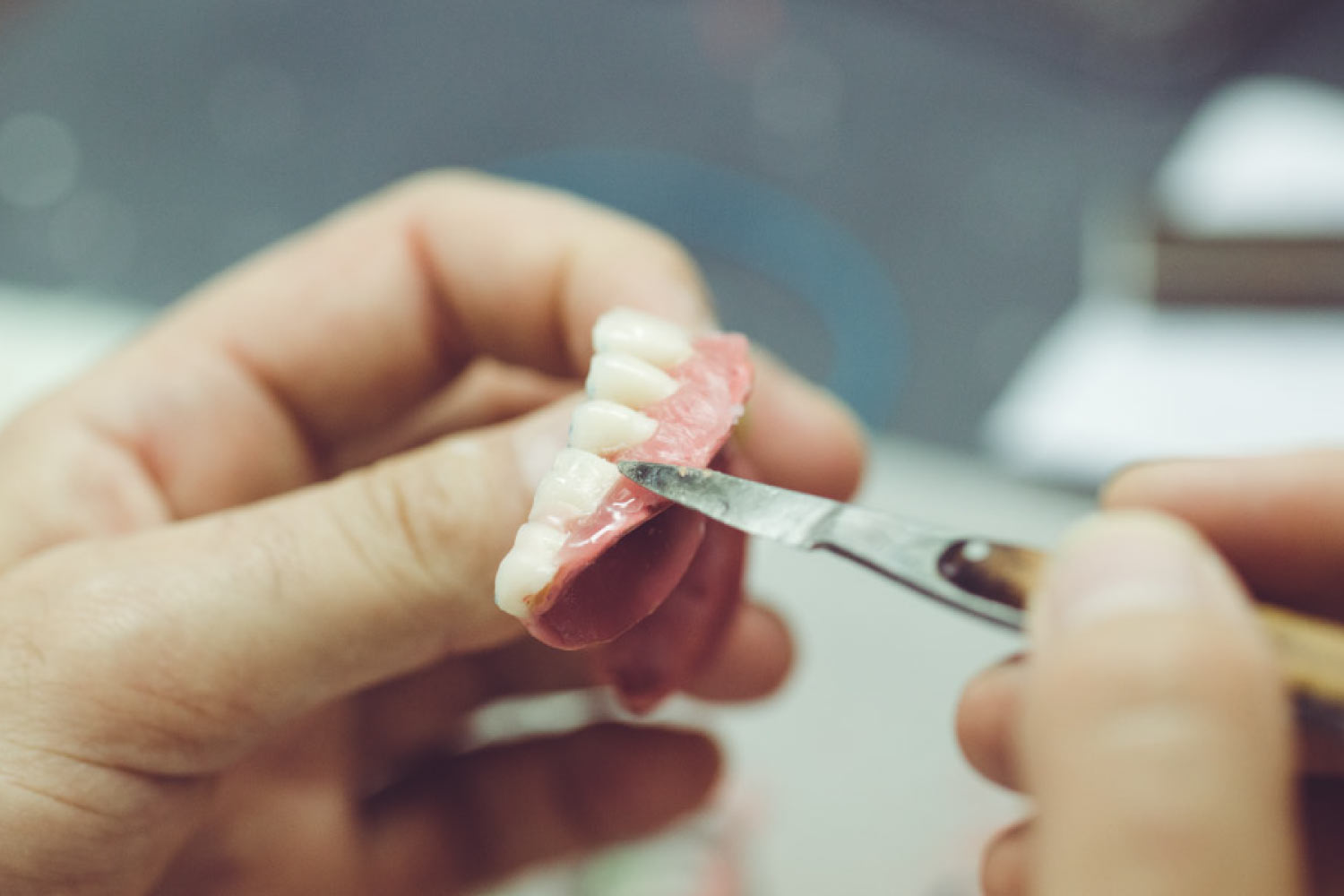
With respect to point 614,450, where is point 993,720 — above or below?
below

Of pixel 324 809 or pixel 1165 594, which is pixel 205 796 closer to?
pixel 324 809

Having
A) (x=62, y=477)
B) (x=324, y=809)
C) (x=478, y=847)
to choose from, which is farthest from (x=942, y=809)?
(x=62, y=477)

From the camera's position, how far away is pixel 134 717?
1.86 feet

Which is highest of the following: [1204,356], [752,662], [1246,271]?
[1246,271]

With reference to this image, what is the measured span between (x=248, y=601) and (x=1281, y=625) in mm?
503

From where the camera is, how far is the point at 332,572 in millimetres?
576

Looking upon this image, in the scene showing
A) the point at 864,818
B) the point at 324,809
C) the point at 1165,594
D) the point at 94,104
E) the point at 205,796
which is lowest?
the point at 864,818

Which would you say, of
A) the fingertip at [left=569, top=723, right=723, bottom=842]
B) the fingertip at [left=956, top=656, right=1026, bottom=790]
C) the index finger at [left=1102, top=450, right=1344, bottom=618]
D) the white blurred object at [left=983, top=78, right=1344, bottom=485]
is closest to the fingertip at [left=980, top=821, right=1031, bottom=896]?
the fingertip at [left=956, top=656, right=1026, bottom=790]

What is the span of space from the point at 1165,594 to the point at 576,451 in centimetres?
28

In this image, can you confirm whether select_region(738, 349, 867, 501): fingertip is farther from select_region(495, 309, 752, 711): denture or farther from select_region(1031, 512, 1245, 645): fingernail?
select_region(1031, 512, 1245, 645): fingernail

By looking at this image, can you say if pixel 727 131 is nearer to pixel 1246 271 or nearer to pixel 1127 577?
pixel 1246 271

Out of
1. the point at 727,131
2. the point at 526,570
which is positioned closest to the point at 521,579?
the point at 526,570

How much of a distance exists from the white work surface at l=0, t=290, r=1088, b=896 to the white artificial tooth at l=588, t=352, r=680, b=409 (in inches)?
25.8

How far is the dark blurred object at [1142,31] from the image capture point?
1772 mm
